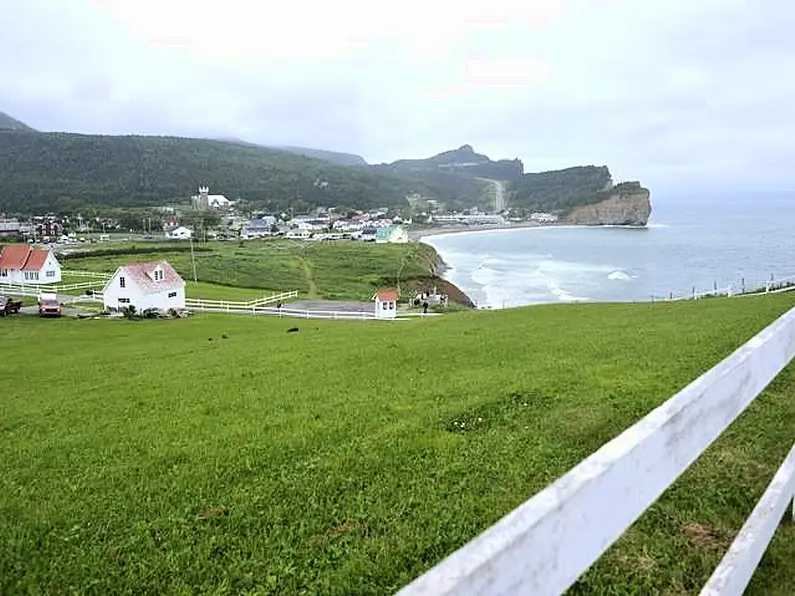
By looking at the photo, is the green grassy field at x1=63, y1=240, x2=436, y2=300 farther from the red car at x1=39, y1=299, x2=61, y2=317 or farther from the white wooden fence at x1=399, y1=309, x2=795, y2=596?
the white wooden fence at x1=399, y1=309, x2=795, y2=596

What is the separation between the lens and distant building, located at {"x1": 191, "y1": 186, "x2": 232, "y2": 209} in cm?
16525

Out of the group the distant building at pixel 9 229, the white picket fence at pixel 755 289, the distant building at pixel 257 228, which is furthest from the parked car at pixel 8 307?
→ the distant building at pixel 257 228

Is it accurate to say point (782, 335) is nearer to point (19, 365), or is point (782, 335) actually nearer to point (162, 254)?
point (19, 365)

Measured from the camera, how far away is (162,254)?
74188 mm

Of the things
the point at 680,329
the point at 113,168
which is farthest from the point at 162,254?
the point at 113,168

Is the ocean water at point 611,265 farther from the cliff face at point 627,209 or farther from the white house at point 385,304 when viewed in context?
the cliff face at point 627,209

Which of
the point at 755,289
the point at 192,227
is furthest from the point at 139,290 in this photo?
the point at 192,227

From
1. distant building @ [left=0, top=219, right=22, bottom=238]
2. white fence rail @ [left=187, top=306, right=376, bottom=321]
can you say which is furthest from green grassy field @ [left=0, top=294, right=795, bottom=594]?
distant building @ [left=0, top=219, right=22, bottom=238]

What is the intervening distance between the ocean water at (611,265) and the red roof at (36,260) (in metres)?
35.0

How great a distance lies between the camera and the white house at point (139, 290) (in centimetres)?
3719

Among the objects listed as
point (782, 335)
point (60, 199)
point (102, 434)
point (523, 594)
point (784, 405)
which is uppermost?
point (60, 199)

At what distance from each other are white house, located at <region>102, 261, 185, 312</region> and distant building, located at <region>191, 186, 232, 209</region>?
130 metres

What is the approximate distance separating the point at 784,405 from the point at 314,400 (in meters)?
4.97

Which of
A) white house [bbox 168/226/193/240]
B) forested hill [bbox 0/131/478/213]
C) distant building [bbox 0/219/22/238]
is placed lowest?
white house [bbox 168/226/193/240]
